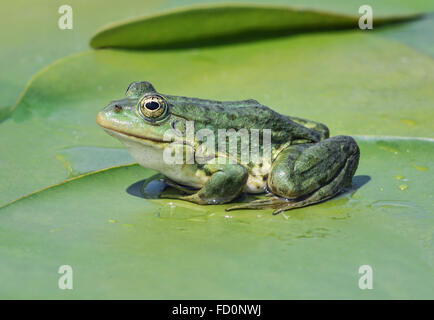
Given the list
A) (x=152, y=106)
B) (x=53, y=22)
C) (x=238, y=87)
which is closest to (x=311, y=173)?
(x=152, y=106)

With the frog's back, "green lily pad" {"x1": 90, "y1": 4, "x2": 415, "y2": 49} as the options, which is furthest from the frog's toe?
"green lily pad" {"x1": 90, "y1": 4, "x2": 415, "y2": 49}

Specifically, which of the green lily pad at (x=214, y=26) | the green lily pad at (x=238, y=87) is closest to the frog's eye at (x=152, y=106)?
the green lily pad at (x=238, y=87)

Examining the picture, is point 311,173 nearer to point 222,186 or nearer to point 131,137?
point 222,186

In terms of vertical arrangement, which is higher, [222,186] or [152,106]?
[152,106]

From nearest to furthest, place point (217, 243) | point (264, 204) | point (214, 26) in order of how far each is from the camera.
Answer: point (217, 243) → point (264, 204) → point (214, 26)

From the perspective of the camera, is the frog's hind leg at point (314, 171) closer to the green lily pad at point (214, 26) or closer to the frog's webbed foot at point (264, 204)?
the frog's webbed foot at point (264, 204)

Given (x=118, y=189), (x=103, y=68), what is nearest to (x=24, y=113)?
(x=103, y=68)
